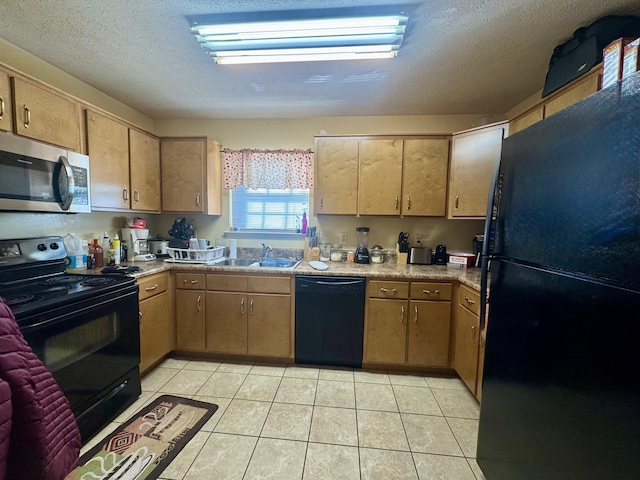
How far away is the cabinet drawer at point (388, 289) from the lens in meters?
2.27

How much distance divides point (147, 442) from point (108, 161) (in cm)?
204

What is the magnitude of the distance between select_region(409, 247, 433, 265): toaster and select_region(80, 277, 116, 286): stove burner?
A: 253 centimetres

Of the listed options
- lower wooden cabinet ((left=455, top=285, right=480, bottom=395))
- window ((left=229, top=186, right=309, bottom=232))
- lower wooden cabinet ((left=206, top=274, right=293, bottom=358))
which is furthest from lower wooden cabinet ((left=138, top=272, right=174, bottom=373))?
lower wooden cabinet ((left=455, top=285, right=480, bottom=395))

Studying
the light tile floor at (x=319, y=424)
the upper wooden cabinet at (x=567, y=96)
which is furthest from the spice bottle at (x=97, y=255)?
the upper wooden cabinet at (x=567, y=96)

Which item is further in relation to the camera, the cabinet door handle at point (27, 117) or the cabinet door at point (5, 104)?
the cabinet door handle at point (27, 117)

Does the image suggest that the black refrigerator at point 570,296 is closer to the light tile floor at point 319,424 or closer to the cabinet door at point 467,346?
the light tile floor at point 319,424

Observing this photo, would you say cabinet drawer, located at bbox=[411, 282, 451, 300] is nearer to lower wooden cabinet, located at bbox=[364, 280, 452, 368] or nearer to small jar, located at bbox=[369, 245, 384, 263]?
lower wooden cabinet, located at bbox=[364, 280, 452, 368]

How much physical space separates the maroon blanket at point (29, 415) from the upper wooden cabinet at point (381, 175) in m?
2.16

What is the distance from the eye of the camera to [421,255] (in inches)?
107

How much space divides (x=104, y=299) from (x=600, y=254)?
91.6 inches

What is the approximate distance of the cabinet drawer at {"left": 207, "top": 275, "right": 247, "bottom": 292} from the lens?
95.0 inches

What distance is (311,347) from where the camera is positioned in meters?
2.39

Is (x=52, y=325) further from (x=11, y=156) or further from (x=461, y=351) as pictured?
(x=461, y=351)

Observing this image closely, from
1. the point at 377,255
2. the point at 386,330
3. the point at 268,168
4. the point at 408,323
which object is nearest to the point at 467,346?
the point at 408,323
